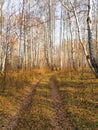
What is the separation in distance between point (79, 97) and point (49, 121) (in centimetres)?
341

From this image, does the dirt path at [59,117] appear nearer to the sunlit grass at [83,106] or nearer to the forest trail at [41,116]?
the forest trail at [41,116]

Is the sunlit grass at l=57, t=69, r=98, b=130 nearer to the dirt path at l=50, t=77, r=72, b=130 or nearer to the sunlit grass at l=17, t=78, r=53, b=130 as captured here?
the dirt path at l=50, t=77, r=72, b=130

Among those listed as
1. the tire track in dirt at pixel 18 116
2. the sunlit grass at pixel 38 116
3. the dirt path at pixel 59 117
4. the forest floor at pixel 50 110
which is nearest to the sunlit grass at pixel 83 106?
the forest floor at pixel 50 110

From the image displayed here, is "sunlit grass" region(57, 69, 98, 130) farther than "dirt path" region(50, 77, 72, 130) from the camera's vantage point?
Yes

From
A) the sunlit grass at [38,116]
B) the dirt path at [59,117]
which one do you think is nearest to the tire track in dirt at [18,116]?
the sunlit grass at [38,116]

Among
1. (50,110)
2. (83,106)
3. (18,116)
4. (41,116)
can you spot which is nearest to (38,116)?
(41,116)

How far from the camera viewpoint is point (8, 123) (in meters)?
8.12

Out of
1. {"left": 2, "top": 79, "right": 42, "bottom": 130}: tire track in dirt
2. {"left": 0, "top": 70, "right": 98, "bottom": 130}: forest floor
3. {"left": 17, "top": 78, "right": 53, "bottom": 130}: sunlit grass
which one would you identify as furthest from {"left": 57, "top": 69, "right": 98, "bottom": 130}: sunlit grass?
{"left": 2, "top": 79, "right": 42, "bottom": 130}: tire track in dirt

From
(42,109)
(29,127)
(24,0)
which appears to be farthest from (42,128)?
(24,0)

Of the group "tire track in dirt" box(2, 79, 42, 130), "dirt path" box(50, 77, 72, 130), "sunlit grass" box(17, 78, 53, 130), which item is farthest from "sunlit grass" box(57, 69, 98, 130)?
"tire track in dirt" box(2, 79, 42, 130)

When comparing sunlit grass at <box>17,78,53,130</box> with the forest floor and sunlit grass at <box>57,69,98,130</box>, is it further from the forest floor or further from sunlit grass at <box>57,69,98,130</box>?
sunlit grass at <box>57,69,98,130</box>

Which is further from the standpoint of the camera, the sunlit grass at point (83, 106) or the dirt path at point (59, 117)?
the sunlit grass at point (83, 106)

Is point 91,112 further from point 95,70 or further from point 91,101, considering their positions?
point 95,70

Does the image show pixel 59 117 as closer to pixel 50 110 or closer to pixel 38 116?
pixel 38 116
